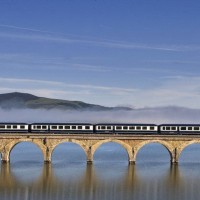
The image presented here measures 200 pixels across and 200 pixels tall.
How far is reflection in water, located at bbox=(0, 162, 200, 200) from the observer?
6500cm

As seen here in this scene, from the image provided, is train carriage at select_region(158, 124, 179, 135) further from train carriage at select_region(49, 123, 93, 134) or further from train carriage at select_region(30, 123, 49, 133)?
train carriage at select_region(30, 123, 49, 133)

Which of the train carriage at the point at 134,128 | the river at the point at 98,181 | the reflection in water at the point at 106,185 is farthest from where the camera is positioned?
the train carriage at the point at 134,128

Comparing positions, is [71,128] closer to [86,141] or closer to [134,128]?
[86,141]

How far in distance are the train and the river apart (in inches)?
231

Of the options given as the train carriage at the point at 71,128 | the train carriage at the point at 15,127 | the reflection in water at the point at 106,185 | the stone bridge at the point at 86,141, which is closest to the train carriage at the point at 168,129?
the stone bridge at the point at 86,141

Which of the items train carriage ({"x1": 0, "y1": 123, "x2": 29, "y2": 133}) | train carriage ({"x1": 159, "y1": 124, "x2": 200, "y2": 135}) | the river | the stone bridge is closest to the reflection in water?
the river

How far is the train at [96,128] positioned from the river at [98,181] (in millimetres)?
5872

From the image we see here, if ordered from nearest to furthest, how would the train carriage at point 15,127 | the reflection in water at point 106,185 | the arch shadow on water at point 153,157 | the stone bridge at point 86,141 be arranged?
1. the reflection in water at point 106,185
2. the stone bridge at point 86,141
3. the train carriage at point 15,127
4. the arch shadow on water at point 153,157

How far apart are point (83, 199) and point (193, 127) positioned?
35529 mm

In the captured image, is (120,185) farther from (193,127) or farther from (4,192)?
(193,127)

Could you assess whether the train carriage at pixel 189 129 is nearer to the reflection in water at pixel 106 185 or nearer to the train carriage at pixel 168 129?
the train carriage at pixel 168 129

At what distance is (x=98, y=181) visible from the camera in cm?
7412

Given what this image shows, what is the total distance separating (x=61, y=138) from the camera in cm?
8681

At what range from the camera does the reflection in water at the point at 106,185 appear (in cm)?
6500
